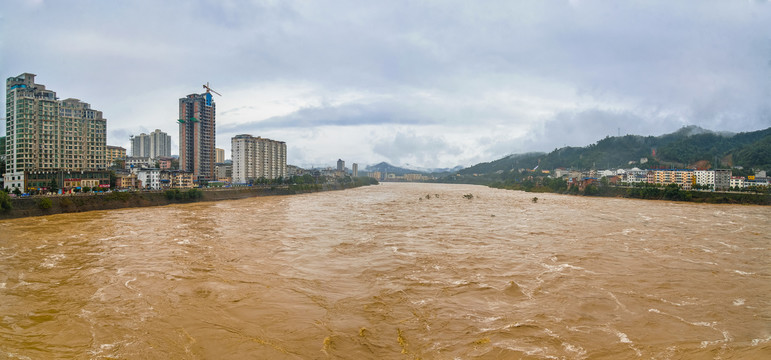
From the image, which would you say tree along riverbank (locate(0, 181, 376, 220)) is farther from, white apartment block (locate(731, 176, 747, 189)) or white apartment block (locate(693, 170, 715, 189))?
white apartment block (locate(693, 170, 715, 189))

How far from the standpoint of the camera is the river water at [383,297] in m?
5.54

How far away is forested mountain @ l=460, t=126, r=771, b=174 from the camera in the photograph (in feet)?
229

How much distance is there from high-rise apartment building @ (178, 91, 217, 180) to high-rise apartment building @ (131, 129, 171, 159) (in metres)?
45.2

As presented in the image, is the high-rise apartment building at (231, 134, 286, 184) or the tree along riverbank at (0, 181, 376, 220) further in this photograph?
the high-rise apartment building at (231, 134, 286, 184)

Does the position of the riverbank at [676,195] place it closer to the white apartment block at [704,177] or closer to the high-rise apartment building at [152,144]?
the white apartment block at [704,177]

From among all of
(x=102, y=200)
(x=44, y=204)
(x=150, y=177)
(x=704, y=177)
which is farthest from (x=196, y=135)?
(x=704, y=177)

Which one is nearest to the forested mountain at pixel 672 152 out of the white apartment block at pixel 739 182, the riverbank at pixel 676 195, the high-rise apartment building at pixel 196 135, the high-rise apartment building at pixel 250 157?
the white apartment block at pixel 739 182

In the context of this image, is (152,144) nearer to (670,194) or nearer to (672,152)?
(670,194)

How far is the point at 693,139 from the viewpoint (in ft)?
329

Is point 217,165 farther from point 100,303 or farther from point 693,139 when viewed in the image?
point 693,139

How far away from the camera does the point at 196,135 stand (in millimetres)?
60969

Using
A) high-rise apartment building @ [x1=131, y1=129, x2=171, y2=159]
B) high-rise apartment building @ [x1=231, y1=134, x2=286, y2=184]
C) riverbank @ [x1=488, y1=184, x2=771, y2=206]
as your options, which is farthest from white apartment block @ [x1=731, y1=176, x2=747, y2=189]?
high-rise apartment building @ [x1=131, y1=129, x2=171, y2=159]

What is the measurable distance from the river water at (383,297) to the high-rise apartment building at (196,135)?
159 feet

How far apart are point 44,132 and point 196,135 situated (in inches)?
1029
